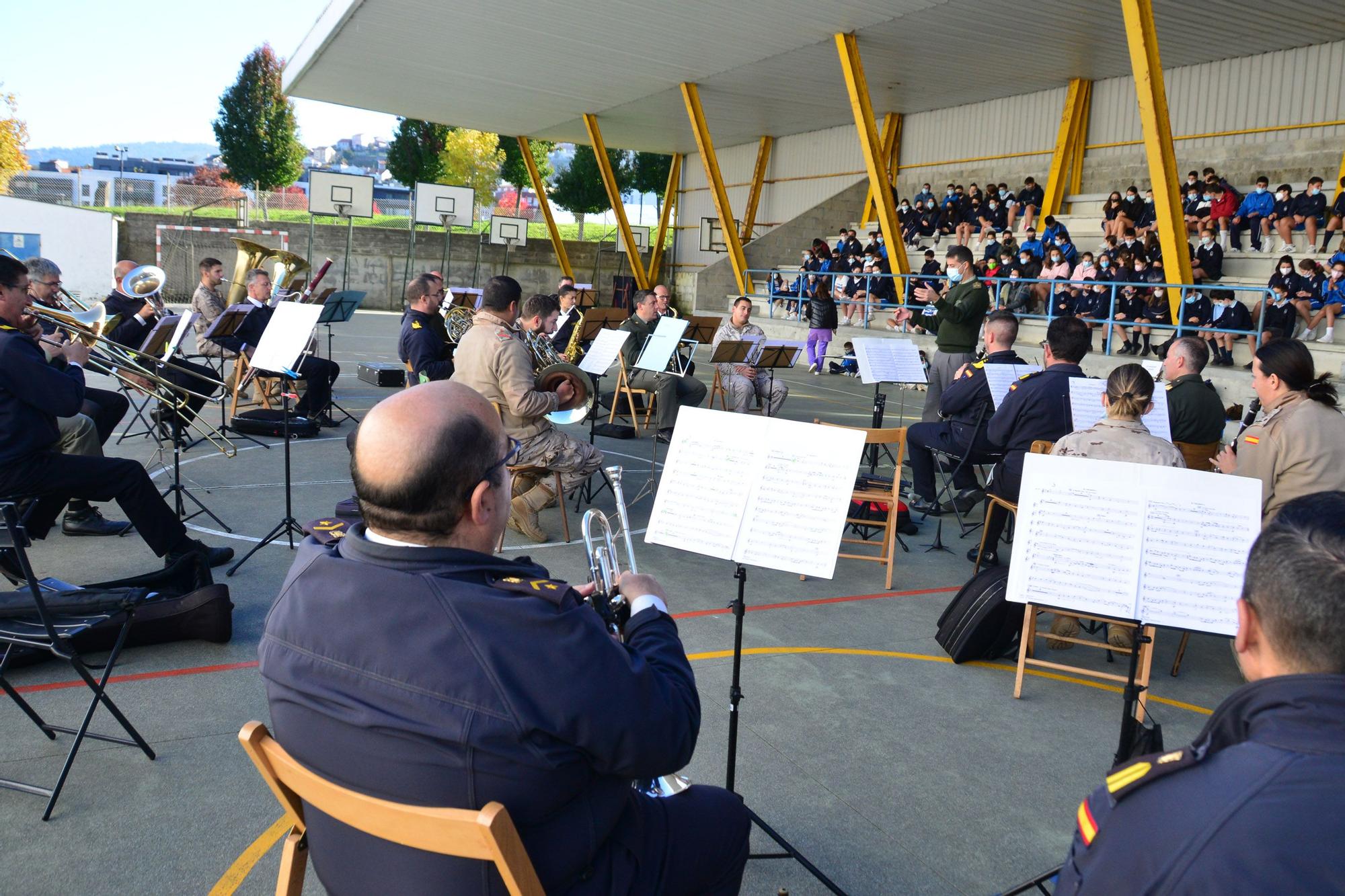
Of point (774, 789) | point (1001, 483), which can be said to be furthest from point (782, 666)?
point (1001, 483)

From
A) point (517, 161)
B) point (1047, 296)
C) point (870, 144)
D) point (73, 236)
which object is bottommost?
A: point (1047, 296)

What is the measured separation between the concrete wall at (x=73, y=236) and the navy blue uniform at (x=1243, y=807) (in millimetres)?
26543

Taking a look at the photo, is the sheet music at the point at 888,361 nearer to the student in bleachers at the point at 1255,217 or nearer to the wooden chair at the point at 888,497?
the wooden chair at the point at 888,497

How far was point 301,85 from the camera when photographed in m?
22.2

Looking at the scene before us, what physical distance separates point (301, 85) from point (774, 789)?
75.6ft

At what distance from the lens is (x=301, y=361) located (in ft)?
28.1

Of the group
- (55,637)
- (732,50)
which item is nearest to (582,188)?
(732,50)

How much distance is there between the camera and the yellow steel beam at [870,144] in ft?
51.2

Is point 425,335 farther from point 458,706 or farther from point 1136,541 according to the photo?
point 458,706

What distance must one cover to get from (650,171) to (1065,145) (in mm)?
18606

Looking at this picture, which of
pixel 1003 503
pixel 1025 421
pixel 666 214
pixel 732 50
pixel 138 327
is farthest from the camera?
pixel 666 214

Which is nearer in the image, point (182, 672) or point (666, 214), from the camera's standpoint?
point (182, 672)

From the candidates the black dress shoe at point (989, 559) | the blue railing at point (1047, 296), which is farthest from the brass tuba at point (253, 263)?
the blue railing at point (1047, 296)

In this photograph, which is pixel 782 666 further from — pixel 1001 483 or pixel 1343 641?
pixel 1343 641
